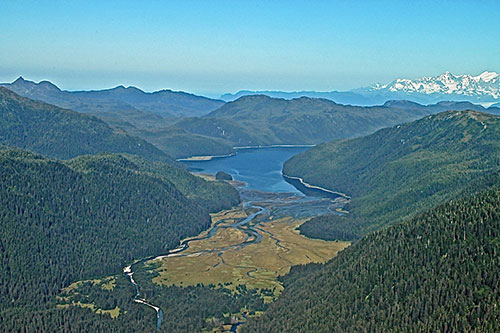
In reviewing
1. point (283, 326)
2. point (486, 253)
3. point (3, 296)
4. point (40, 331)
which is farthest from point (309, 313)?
point (3, 296)

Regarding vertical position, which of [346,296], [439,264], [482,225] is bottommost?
[346,296]

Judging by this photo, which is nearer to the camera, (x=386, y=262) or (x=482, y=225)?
(x=482, y=225)

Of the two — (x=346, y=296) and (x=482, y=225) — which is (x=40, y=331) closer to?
(x=346, y=296)

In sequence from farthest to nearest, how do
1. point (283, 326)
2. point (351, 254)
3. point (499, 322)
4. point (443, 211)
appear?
point (351, 254)
point (443, 211)
point (283, 326)
point (499, 322)

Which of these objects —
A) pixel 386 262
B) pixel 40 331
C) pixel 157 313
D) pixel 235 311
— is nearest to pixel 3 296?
pixel 40 331

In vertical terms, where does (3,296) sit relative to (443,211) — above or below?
below

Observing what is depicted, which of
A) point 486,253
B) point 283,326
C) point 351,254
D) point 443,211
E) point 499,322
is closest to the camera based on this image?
point 499,322

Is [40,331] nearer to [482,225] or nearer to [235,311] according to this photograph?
[235,311]
